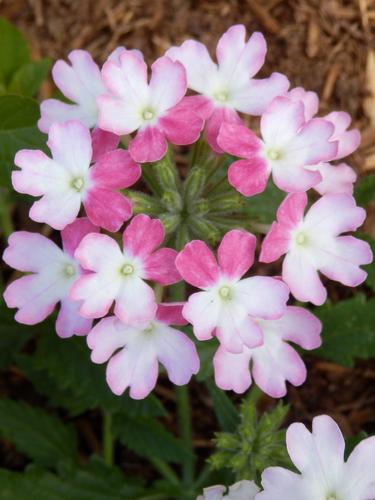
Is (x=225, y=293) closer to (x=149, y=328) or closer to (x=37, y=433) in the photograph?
(x=149, y=328)

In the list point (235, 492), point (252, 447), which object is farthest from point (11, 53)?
point (235, 492)

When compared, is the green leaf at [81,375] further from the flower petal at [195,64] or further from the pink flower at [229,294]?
the flower petal at [195,64]

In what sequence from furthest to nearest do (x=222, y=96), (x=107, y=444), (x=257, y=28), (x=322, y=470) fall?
(x=257, y=28), (x=107, y=444), (x=222, y=96), (x=322, y=470)

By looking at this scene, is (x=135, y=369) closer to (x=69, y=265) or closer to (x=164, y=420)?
(x=69, y=265)

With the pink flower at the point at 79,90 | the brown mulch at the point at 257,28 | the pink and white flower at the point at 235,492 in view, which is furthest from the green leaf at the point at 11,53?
the pink and white flower at the point at 235,492

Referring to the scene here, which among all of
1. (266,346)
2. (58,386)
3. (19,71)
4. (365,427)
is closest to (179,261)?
(266,346)

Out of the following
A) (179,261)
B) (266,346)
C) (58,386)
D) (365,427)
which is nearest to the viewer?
(179,261)
